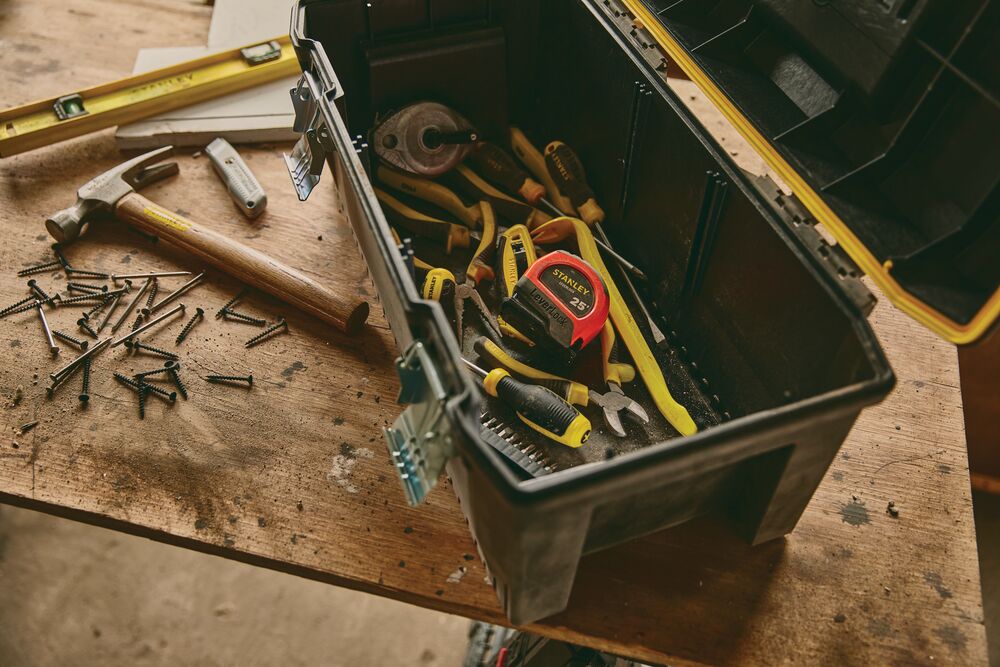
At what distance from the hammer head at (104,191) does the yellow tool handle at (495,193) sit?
0.45 meters

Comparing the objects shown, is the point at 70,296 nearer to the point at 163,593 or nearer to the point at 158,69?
the point at 158,69

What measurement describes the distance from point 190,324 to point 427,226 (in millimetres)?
356

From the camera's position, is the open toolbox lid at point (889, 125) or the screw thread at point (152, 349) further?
the screw thread at point (152, 349)

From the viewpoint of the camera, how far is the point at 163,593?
177 centimetres

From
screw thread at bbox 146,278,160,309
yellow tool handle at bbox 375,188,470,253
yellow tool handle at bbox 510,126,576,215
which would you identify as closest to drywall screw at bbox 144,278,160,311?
screw thread at bbox 146,278,160,309

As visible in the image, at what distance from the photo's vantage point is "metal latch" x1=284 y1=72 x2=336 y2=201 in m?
1.06

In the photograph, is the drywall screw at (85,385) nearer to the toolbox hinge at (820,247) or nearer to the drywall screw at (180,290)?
the drywall screw at (180,290)

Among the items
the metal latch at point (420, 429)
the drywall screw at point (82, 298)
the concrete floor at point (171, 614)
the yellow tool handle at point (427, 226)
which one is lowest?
the concrete floor at point (171, 614)

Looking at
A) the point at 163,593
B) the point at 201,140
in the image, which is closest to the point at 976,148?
the point at 201,140

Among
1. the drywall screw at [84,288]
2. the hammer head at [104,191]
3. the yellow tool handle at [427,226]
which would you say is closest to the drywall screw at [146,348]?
the drywall screw at [84,288]

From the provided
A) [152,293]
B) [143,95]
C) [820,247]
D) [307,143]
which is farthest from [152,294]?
[820,247]

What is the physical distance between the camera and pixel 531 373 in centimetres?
105

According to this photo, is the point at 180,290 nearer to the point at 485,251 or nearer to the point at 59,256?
the point at 59,256

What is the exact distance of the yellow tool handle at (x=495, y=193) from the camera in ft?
4.05
